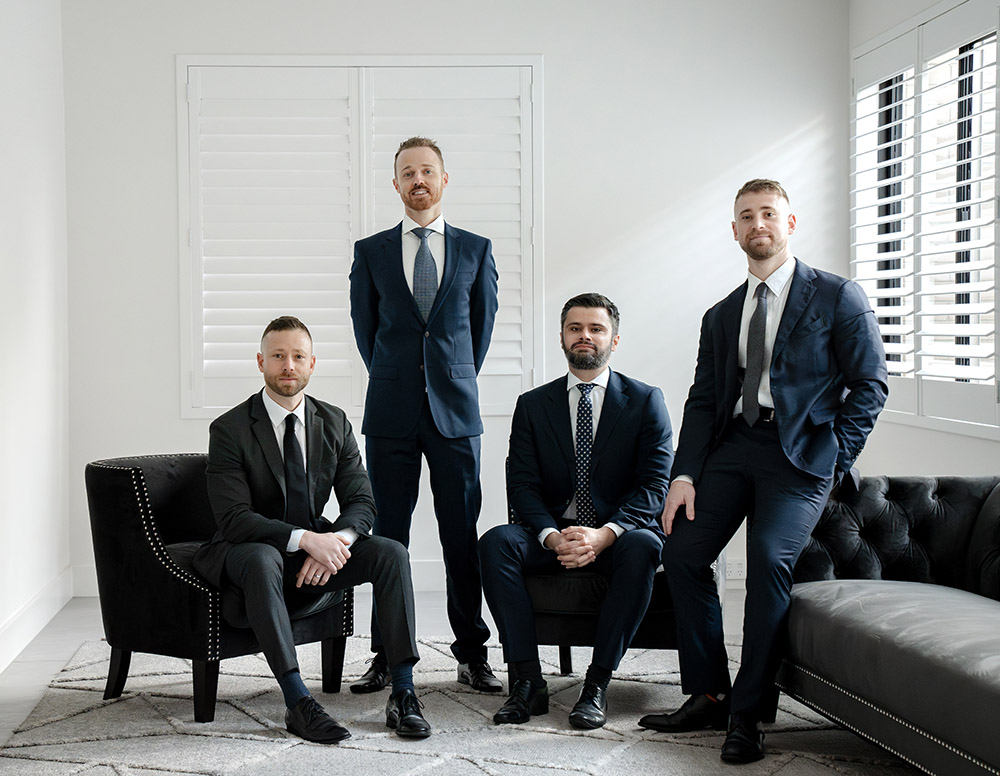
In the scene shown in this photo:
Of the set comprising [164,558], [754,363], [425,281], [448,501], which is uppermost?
[425,281]

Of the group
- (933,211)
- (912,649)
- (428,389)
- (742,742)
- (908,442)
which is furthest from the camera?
(908,442)

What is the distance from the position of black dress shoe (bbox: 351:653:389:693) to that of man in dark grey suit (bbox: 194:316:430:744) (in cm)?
36

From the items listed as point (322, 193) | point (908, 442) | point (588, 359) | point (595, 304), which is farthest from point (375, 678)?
point (908, 442)

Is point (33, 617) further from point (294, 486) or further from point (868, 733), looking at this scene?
point (868, 733)

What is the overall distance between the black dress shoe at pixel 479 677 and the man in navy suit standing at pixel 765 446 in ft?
1.87

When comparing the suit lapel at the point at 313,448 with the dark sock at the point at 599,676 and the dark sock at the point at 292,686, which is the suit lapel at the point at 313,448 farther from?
the dark sock at the point at 599,676

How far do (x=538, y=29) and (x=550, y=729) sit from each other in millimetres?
3234

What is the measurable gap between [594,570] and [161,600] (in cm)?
130

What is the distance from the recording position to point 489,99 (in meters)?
4.88

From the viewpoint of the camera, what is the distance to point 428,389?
3.45 meters

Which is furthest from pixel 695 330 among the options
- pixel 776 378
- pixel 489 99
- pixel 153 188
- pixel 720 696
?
pixel 153 188

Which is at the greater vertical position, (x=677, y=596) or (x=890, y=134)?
(x=890, y=134)

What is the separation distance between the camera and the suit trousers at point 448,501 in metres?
3.48

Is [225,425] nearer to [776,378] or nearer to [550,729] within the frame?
[550,729]
